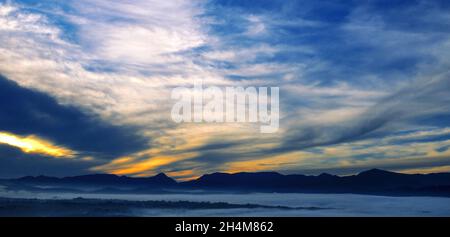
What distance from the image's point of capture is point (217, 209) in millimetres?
54938

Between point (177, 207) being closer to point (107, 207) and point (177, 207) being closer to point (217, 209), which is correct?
point (217, 209)
